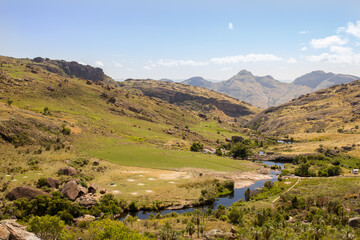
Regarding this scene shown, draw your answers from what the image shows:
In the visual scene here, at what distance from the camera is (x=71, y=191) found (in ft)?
215

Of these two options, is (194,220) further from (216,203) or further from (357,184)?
(357,184)

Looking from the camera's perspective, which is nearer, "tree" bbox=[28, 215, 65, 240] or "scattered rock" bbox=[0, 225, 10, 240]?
"scattered rock" bbox=[0, 225, 10, 240]

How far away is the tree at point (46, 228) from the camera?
1615 inches

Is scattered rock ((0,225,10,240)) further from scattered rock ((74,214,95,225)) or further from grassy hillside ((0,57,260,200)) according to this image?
grassy hillside ((0,57,260,200))

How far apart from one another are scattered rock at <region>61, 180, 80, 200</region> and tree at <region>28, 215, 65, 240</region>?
73.2 feet

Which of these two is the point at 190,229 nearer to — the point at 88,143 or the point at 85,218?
the point at 85,218

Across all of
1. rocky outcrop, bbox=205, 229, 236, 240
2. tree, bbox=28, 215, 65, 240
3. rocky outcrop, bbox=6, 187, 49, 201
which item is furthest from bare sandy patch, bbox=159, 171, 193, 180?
tree, bbox=28, 215, 65, 240

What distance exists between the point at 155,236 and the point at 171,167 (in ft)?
196

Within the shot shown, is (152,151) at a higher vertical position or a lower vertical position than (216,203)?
higher

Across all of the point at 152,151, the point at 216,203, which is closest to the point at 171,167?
the point at 152,151

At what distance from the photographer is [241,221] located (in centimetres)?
5928

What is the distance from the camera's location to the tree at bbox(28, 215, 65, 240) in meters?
41.0

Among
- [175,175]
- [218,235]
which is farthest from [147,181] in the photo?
[218,235]

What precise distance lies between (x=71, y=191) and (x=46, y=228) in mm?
24964
